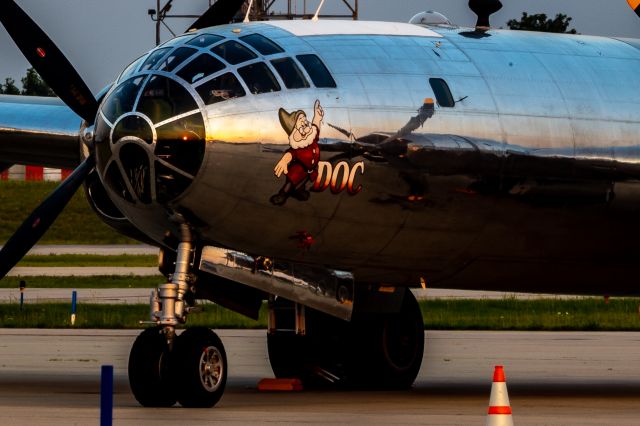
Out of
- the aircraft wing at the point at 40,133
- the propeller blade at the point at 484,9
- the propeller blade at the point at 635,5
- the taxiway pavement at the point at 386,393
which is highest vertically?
the propeller blade at the point at 635,5

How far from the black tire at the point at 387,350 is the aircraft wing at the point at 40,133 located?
5332 mm

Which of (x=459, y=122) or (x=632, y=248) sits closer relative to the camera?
(x=459, y=122)

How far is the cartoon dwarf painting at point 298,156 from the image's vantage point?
18.3 metres

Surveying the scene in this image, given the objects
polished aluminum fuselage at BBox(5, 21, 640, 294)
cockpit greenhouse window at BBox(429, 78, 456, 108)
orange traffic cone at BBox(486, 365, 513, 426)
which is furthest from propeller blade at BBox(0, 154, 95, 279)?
orange traffic cone at BBox(486, 365, 513, 426)

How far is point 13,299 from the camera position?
1889 inches

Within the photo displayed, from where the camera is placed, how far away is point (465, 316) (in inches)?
1702

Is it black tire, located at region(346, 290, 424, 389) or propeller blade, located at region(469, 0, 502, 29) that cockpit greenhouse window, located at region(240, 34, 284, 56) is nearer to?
propeller blade, located at region(469, 0, 502, 29)

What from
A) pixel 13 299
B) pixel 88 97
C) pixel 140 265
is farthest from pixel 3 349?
pixel 140 265

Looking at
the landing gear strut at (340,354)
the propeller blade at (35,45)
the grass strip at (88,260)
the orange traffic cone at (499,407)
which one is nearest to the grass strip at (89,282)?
the grass strip at (88,260)

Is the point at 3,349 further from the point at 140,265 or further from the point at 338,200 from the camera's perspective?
the point at 140,265

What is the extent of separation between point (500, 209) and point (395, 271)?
1562 millimetres

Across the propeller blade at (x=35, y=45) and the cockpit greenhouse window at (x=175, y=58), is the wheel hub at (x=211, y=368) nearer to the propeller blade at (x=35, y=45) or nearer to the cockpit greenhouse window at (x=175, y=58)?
the cockpit greenhouse window at (x=175, y=58)

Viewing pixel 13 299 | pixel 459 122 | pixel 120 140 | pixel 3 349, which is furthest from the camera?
pixel 13 299

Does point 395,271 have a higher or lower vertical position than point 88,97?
lower
